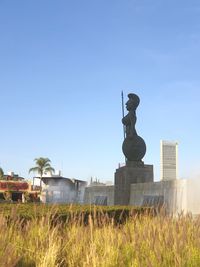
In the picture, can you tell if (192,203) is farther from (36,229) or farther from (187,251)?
(187,251)

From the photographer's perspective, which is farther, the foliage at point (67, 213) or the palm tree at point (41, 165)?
the palm tree at point (41, 165)

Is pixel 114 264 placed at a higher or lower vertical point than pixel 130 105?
lower

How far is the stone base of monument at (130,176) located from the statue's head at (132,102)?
3231 mm

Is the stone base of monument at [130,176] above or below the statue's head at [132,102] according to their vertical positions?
below

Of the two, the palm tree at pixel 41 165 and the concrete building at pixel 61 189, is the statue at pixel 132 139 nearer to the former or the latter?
the concrete building at pixel 61 189

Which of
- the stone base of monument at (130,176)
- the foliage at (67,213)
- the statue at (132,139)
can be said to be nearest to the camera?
the foliage at (67,213)

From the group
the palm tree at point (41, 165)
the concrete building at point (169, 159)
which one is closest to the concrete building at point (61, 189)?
the palm tree at point (41, 165)

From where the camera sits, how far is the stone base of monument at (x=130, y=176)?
25.8 metres

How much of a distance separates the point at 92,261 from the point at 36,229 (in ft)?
7.94

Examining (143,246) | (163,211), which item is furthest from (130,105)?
(143,246)

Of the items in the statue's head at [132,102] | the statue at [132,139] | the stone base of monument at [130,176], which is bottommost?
the stone base of monument at [130,176]

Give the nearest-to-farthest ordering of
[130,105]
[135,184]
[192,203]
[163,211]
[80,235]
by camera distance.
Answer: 1. [80,235]
2. [163,211]
3. [192,203]
4. [135,184]
5. [130,105]

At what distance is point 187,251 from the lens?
567cm

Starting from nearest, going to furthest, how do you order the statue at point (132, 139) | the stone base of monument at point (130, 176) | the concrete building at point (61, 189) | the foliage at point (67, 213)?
the foliage at point (67, 213) → the stone base of monument at point (130, 176) → the statue at point (132, 139) → the concrete building at point (61, 189)
